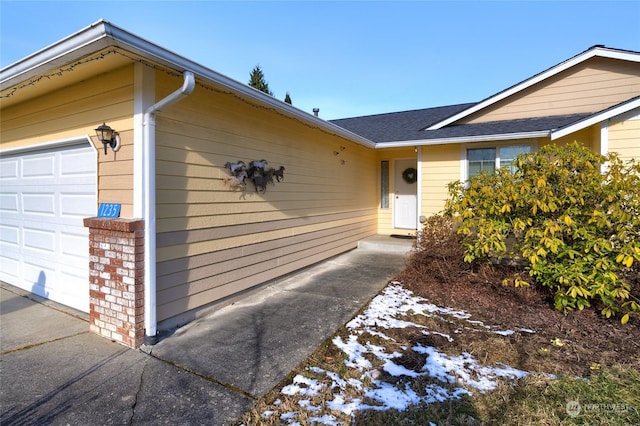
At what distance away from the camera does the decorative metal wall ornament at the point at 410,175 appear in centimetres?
888

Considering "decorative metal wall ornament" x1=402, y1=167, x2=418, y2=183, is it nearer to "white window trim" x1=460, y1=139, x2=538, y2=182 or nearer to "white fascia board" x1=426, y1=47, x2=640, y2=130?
"white fascia board" x1=426, y1=47, x2=640, y2=130

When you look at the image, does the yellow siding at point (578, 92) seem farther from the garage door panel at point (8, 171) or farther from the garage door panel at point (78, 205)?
the garage door panel at point (8, 171)

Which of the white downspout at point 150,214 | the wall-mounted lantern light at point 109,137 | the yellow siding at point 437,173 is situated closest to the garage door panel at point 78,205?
the wall-mounted lantern light at point 109,137

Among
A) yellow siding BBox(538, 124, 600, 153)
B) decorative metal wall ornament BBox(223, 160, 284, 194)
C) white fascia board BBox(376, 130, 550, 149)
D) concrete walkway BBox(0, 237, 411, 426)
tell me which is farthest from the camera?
white fascia board BBox(376, 130, 550, 149)

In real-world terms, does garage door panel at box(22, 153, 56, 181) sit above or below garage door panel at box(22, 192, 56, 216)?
above

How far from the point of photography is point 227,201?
13.5 ft

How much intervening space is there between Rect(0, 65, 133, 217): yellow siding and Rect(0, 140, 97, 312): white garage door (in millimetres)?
219

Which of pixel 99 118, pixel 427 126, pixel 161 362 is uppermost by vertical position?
pixel 427 126

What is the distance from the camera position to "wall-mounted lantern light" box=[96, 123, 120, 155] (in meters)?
3.23

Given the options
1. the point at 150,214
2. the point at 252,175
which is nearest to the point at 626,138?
the point at 252,175

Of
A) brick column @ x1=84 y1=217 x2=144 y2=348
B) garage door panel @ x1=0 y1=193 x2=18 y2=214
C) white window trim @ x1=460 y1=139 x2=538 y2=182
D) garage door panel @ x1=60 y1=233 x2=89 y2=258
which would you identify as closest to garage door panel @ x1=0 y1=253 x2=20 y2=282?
garage door panel @ x1=0 y1=193 x2=18 y2=214

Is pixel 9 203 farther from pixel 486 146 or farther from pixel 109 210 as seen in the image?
pixel 486 146

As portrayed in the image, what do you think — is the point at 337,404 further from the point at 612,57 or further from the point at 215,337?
the point at 612,57

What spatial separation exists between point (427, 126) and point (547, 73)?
2.72 meters
